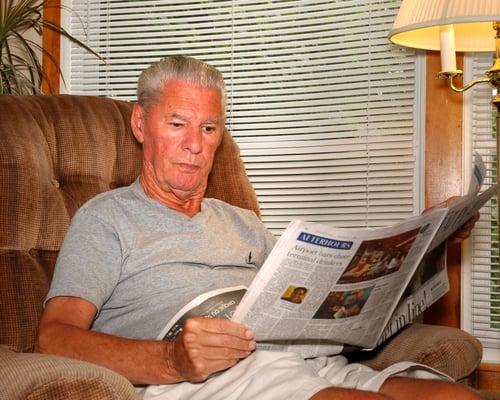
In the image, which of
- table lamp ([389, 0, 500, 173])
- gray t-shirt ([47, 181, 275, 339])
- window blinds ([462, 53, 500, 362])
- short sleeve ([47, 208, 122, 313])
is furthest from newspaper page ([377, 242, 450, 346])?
window blinds ([462, 53, 500, 362])

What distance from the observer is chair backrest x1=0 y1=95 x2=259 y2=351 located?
1.74 m

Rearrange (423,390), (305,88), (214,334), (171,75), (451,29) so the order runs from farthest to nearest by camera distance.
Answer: (305,88)
(451,29)
(171,75)
(423,390)
(214,334)

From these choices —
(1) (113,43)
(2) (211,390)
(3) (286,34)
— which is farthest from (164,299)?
(1) (113,43)

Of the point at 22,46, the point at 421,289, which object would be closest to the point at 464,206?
the point at 421,289

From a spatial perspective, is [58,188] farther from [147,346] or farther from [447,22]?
[447,22]

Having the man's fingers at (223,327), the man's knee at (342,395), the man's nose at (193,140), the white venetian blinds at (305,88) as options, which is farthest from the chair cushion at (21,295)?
the white venetian blinds at (305,88)

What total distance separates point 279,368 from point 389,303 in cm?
29

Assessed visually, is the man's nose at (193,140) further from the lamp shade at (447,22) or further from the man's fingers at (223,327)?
the lamp shade at (447,22)

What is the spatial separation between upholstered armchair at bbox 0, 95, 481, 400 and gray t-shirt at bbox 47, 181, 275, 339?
18 centimetres

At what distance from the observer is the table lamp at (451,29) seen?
1.98 m

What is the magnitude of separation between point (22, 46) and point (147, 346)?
2.00m

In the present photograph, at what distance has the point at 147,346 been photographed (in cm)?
144

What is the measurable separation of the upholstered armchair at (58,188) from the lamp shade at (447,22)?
551mm

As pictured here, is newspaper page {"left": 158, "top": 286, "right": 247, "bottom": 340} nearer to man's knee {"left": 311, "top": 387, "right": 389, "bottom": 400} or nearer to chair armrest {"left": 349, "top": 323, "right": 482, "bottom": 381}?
man's knee {"left": 311, "top": 387, "right": 389, "bottom": 400}
